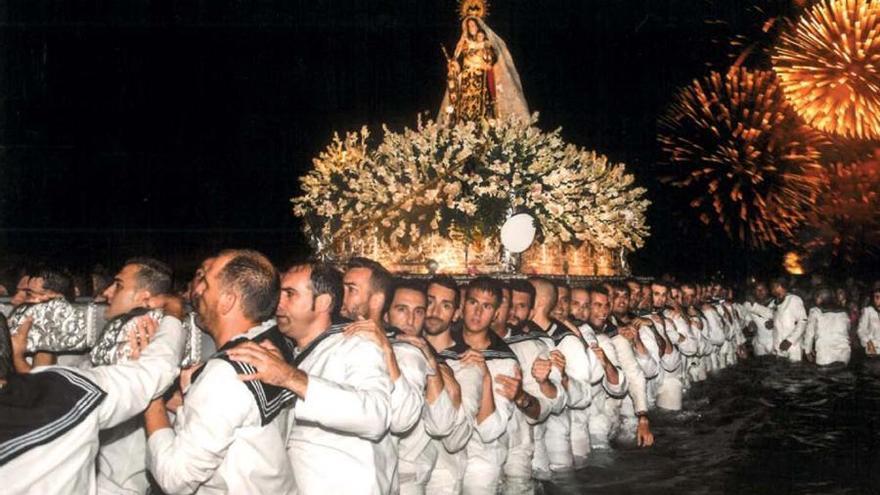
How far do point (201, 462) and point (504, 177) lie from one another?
8.49 m

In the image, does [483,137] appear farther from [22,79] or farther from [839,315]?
[839,315]

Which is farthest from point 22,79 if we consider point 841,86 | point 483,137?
point 841,86

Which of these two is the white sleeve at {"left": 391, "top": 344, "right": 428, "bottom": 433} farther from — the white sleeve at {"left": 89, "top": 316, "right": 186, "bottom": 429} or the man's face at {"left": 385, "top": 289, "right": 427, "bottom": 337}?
the white sleeve at {"left": 89, "top": 316, "right": 186, "bottom": 429}

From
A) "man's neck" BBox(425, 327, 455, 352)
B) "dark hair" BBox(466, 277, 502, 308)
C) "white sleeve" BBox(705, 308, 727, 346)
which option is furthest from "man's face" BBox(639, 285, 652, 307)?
"man's neck" BBox(425, 327, 455, 352)

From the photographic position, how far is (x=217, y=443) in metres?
3.80

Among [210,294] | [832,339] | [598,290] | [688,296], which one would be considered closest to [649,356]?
[598,290]

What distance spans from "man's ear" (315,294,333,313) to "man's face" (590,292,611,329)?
5.52 meters

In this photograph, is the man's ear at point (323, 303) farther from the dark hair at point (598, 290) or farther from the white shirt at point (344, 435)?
the dark hair at point (598, 290)

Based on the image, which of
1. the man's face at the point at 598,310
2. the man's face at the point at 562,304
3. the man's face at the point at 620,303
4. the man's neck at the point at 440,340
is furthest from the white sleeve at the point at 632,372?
the man's neck at the point at 440,340

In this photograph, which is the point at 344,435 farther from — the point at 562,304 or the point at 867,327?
the point at 867,327

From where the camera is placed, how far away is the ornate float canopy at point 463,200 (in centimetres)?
1197

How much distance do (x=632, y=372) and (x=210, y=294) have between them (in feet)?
21.2

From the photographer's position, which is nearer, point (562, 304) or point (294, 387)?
point (294, 387)

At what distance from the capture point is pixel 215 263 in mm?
4133
